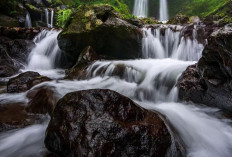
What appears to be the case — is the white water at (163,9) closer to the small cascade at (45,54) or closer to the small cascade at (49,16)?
the small cascade at (49,16)

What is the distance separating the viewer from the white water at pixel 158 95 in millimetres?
2932

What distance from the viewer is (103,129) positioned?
224cm

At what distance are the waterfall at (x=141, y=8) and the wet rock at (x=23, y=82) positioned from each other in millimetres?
24386

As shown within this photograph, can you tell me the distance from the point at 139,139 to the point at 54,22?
18660 mm

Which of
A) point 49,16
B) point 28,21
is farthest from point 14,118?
point 49,16

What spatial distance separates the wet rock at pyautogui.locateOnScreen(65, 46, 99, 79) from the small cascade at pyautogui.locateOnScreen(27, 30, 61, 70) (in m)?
3.14

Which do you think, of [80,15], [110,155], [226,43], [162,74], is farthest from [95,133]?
[80,15]

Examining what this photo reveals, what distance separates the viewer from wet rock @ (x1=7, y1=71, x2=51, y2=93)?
5.29 metres

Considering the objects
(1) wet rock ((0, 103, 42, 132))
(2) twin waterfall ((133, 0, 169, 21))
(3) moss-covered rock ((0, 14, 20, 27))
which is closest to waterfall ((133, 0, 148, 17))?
(2) twin waterfall ((133, 0, 169, 21))

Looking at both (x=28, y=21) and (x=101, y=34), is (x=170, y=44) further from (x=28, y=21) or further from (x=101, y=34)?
(x=28, y=21)

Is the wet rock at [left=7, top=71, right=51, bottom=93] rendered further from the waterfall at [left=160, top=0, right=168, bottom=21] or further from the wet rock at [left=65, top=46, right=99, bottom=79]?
the waterfall at [left=160, top=0, right=168, bottom=21]

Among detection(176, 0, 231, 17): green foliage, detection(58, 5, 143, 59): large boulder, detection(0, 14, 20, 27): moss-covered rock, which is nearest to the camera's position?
detection(58, 5, 143, 59): large boulder

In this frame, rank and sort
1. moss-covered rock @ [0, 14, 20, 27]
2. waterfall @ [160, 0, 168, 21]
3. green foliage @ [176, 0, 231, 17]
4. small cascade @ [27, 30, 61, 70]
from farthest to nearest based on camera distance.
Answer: waterfall @ [160, 0, 168, 21]
green foliage @ [176, 0, 231, 17]
moss-covered rock @ [0, 14, 20, 27]
small cascade @ [27, 30, 61, 70]

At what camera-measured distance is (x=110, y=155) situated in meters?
2.08
